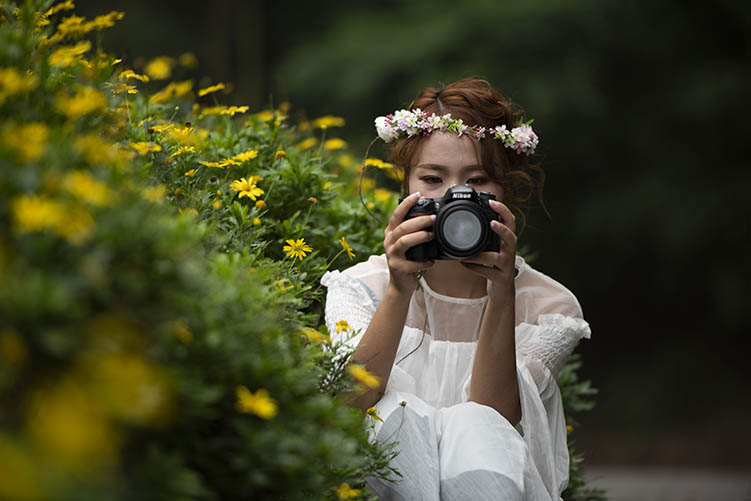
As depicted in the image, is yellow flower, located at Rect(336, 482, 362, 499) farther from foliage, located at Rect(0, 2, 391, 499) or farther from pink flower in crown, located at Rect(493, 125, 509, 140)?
pink flower in crown, located at Rect(493, 125, 509, 140)

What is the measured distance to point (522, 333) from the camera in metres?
2.14

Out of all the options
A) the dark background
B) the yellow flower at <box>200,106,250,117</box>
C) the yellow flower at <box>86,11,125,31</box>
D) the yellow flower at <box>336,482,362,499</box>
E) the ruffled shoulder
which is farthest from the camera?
the dark background

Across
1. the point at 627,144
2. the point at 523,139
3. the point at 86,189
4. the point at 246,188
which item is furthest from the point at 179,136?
the point at 627,144

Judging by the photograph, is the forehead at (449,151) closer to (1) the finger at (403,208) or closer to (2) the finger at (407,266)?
(1) the finger at (403,208)

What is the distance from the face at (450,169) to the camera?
2135 mm

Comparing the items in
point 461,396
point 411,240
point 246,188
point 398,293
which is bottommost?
point 461,396

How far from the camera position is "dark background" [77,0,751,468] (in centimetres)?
615

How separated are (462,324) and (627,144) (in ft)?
15.5

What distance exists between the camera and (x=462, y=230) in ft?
5.99

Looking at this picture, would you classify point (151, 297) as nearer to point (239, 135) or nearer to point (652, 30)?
point (239, 135)

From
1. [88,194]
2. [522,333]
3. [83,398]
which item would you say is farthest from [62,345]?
[522,333]

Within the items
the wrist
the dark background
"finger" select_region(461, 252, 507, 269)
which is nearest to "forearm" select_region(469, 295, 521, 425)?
"finger" select_region(461, 252, 507, 269)

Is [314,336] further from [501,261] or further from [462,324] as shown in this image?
[462,324]

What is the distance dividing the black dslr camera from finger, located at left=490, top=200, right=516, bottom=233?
0.05 ft
